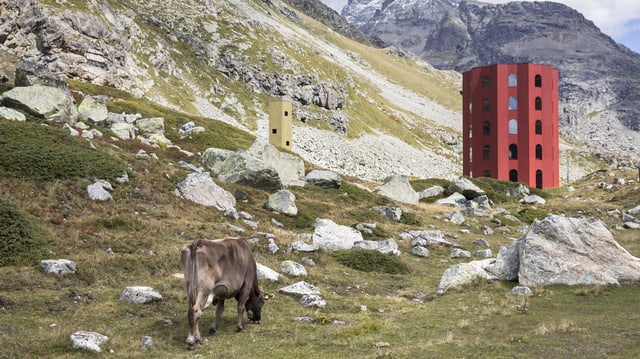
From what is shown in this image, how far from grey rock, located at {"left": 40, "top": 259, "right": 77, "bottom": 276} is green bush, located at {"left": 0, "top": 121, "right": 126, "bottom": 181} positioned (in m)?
9.83

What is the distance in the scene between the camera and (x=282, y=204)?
112 feet

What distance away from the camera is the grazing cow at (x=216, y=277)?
11820mm

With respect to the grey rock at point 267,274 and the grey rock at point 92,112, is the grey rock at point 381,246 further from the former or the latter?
the grey rock at point 92,112

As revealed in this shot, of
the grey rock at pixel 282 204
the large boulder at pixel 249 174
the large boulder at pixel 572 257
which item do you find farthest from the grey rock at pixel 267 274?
the large boulder at pixel 249 174

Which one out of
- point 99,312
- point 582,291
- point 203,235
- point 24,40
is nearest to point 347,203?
point 203,235

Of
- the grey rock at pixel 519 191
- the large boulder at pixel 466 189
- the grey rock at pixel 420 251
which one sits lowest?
the grey rock at pixel 519 191

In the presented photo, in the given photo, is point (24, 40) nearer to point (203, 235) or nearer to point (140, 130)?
point (140, 130)

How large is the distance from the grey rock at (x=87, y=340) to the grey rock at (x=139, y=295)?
3151 millimetres

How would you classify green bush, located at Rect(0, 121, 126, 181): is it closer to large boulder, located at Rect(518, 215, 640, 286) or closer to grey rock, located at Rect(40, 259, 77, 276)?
grey rock, located at Rect(40, 259, 77, 276)

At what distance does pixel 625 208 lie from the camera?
48594 millimetres

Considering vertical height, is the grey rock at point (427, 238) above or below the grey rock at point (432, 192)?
above

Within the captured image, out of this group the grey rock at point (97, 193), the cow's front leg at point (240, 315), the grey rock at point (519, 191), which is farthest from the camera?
the grey rock at point (519, 191)

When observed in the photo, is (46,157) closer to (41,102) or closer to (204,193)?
(204,193)

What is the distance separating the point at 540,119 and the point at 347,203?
5242 centimetres
